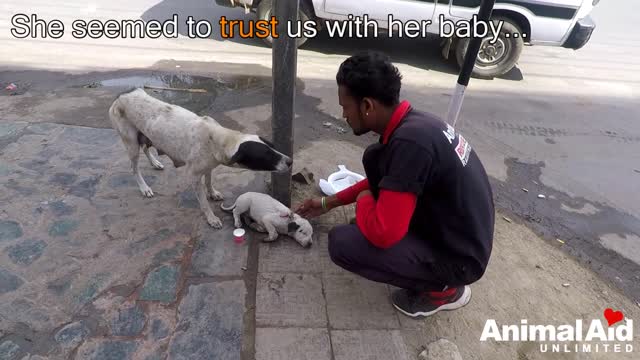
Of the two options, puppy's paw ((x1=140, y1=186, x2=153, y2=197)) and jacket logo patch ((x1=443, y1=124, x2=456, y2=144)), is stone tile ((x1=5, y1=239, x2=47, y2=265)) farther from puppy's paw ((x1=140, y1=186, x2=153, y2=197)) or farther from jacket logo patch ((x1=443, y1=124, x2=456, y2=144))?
jacket logo patch ((x1=443, y1=124, x2=456, y2=144))

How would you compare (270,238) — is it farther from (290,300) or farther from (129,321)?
(129,321)

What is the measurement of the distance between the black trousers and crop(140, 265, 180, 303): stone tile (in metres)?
1.13

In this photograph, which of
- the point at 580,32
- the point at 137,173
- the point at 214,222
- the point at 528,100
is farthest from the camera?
the point at 580,32

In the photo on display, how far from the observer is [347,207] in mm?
3436

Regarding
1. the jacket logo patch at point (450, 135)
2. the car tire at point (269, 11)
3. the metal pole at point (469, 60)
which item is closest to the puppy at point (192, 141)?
the jacket logo patch at point (450, 135)

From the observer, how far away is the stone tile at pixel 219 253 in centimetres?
273

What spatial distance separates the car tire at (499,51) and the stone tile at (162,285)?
19.0ft

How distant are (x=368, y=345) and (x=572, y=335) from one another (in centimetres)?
140

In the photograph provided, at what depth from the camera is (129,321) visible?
7.73 ft

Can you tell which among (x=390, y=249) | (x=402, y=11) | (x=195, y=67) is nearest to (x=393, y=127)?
(x=390, y=249)

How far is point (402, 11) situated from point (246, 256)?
548 cm

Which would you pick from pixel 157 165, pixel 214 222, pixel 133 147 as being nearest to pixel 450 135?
pixel 214 222

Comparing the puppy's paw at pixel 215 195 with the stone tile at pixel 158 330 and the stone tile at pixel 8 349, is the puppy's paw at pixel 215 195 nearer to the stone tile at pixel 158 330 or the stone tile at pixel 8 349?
the stone tile at pixel 158 330

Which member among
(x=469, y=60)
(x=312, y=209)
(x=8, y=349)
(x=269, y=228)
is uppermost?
(x=469, y=60)
